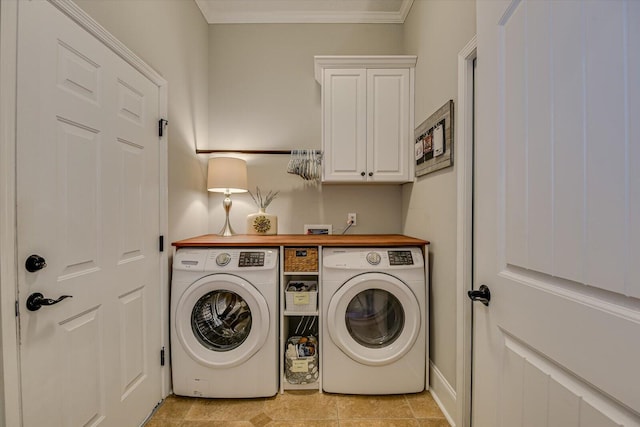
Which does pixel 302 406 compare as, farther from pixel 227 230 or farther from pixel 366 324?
pixel 227 230

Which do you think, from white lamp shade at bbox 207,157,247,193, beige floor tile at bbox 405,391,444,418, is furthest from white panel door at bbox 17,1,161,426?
beige floor tile at bbox 405,391,444,418

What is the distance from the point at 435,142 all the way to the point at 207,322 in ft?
6.13

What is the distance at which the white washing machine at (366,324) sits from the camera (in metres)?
1.78

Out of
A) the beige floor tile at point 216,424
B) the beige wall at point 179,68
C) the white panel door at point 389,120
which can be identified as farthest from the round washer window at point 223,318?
the white panel door at point 389,120

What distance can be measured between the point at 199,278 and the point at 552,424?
1711mm

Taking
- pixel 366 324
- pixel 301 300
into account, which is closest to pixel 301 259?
pixel 301 300

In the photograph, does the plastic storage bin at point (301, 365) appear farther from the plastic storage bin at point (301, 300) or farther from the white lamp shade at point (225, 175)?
the white lamp shade at point (225, 175)

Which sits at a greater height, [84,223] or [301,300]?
[84,223]

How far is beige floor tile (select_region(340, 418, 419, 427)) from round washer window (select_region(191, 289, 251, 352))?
79 centimetres

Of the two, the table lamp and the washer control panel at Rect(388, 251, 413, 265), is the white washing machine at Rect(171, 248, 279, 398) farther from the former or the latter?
the washer control panel at Rect(388, 251, 413, 265)

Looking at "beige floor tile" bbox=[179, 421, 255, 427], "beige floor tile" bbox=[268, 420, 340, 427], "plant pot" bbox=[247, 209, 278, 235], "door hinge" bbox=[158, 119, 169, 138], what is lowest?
"beige floor tile" bbox=[179, 421, 255, 427]

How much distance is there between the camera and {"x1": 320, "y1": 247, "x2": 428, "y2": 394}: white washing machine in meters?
1.78

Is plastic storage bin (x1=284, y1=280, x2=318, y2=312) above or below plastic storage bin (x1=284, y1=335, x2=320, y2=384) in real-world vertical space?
above

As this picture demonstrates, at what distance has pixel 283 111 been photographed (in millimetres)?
2557
